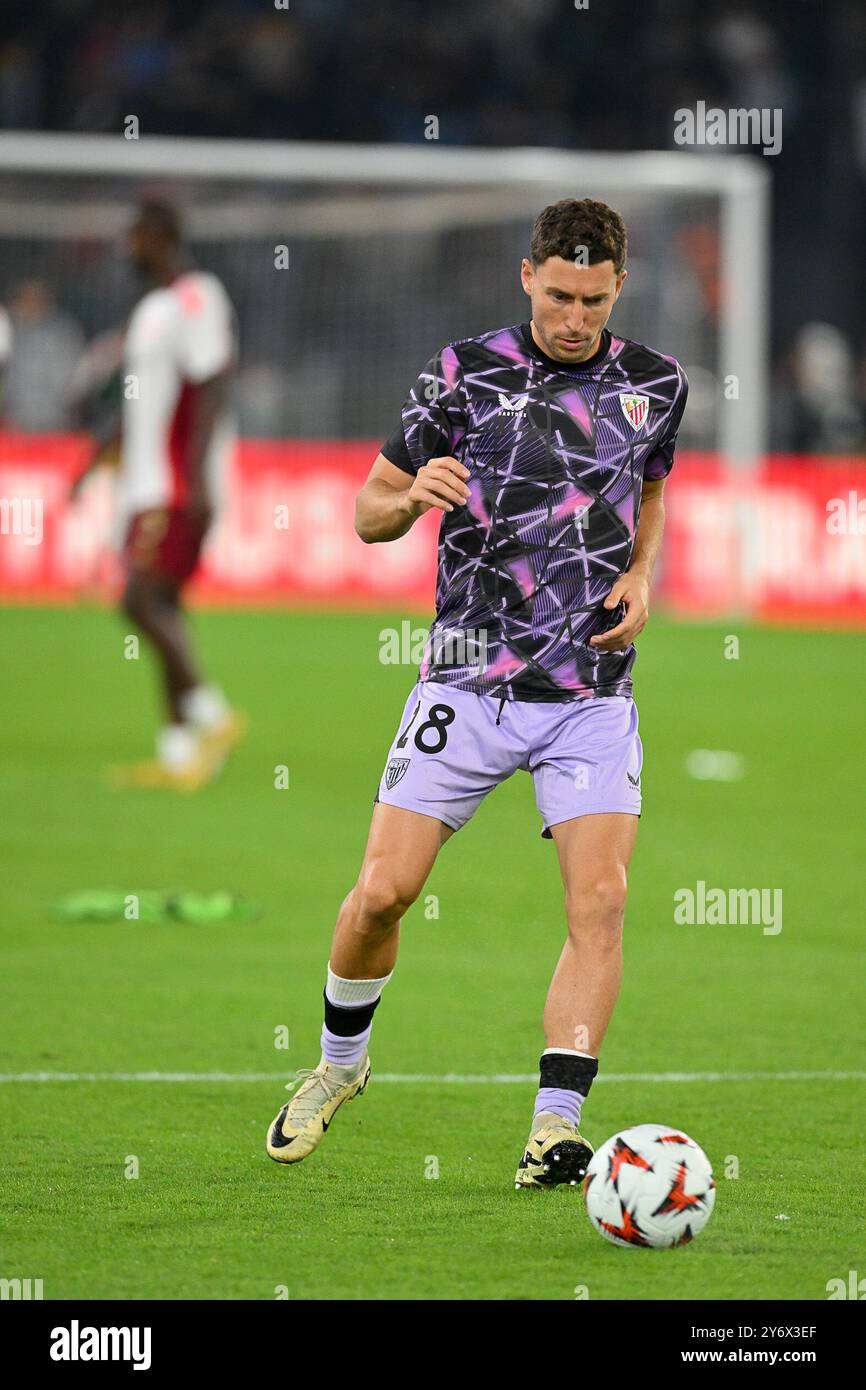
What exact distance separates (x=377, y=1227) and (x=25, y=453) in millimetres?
18678

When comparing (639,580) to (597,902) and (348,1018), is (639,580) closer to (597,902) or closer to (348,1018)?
(597,902)

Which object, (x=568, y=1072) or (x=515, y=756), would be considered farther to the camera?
(x=515, y=756)

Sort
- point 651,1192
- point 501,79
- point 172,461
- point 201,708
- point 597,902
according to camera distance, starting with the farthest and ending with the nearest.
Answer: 1. point 501,79
2. point 172,461
3. point 201,708
4. point 597,902
5. point 651,1192

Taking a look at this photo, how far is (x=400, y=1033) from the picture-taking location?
7305 mm

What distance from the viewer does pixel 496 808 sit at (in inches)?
491

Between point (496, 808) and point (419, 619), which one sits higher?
point (419, 619)

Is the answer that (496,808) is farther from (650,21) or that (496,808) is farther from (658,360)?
(650,21)

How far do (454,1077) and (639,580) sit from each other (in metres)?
1.90

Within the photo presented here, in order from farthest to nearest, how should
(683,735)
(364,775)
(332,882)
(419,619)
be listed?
1. (419,619)
2. (683,735)
3. (364,775)
4. (332,882)

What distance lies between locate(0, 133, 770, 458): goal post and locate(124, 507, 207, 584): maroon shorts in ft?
27.1
